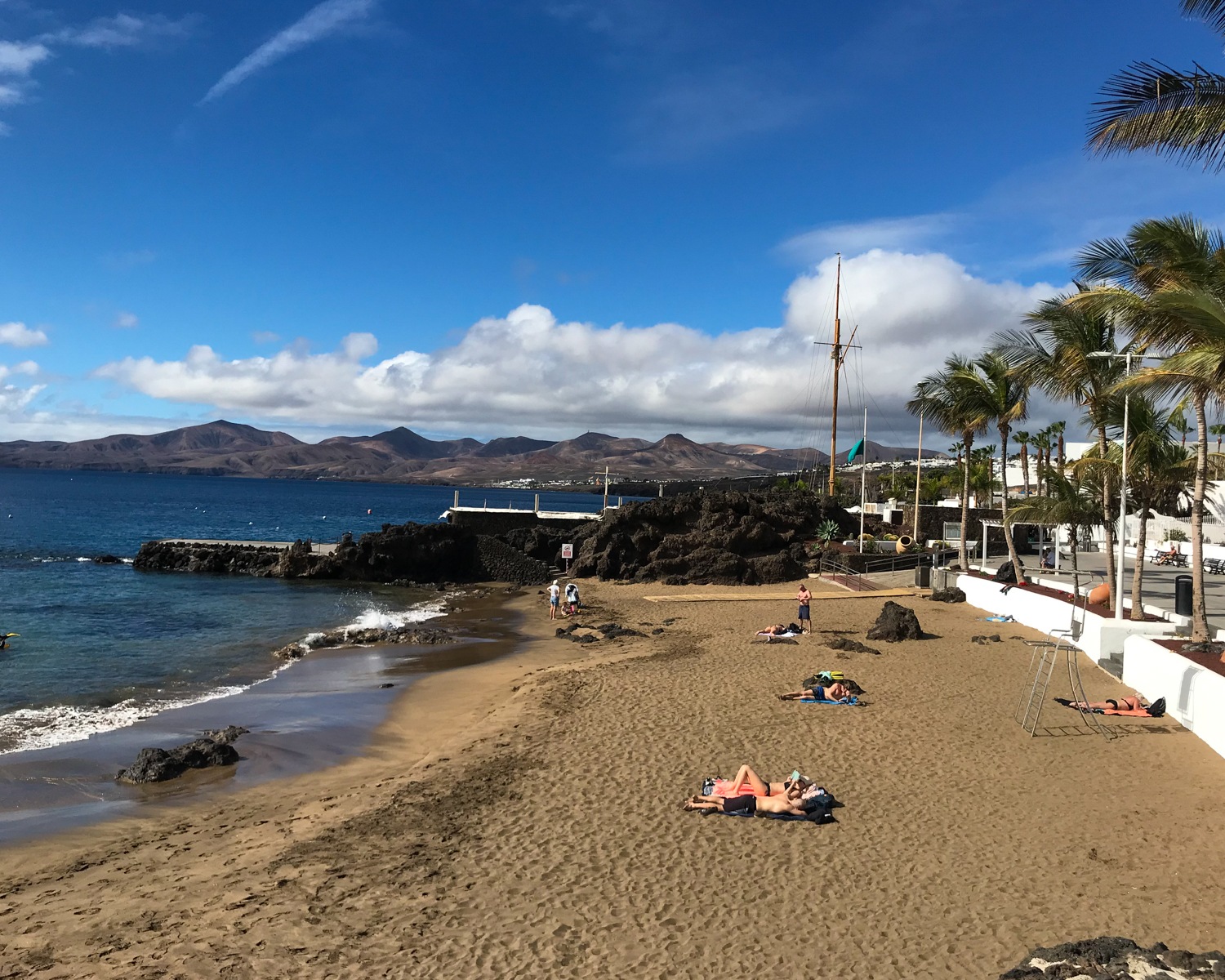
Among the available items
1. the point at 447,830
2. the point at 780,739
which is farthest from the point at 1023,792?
the point at 447,830

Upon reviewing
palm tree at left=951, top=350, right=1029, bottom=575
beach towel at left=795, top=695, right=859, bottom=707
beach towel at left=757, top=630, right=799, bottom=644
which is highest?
palm tree at left=951, top=350, right=1029, bottom=575

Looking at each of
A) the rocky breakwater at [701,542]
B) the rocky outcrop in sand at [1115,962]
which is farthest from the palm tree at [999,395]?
the rocky outcrop in sand at [1115,962]

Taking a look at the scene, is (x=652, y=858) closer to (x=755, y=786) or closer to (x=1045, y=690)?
(x=755, y=786)

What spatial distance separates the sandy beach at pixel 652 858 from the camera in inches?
255

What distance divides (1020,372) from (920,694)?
12.3 meters

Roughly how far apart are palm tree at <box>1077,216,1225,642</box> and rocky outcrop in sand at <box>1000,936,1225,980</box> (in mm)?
6704

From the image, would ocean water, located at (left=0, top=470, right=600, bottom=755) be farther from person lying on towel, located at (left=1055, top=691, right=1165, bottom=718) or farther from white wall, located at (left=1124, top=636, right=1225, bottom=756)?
white wall, located at (left=1124, top=636, right=1225, bottom=756)

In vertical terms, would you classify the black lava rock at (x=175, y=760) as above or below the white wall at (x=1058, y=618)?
below

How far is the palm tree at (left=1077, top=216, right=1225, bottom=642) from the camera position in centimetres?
952

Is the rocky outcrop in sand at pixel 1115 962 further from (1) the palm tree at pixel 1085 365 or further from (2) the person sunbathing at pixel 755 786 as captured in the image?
(1) the palm tree at pixel 1085 365

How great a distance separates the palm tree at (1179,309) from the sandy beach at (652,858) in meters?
4.34

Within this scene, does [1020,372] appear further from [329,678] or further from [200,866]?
[200,866]

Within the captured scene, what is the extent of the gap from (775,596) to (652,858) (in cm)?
2255

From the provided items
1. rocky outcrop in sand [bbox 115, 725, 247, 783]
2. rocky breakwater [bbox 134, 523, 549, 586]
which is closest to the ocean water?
rocky breakwater [bbox 134, 523, 549, 586]
